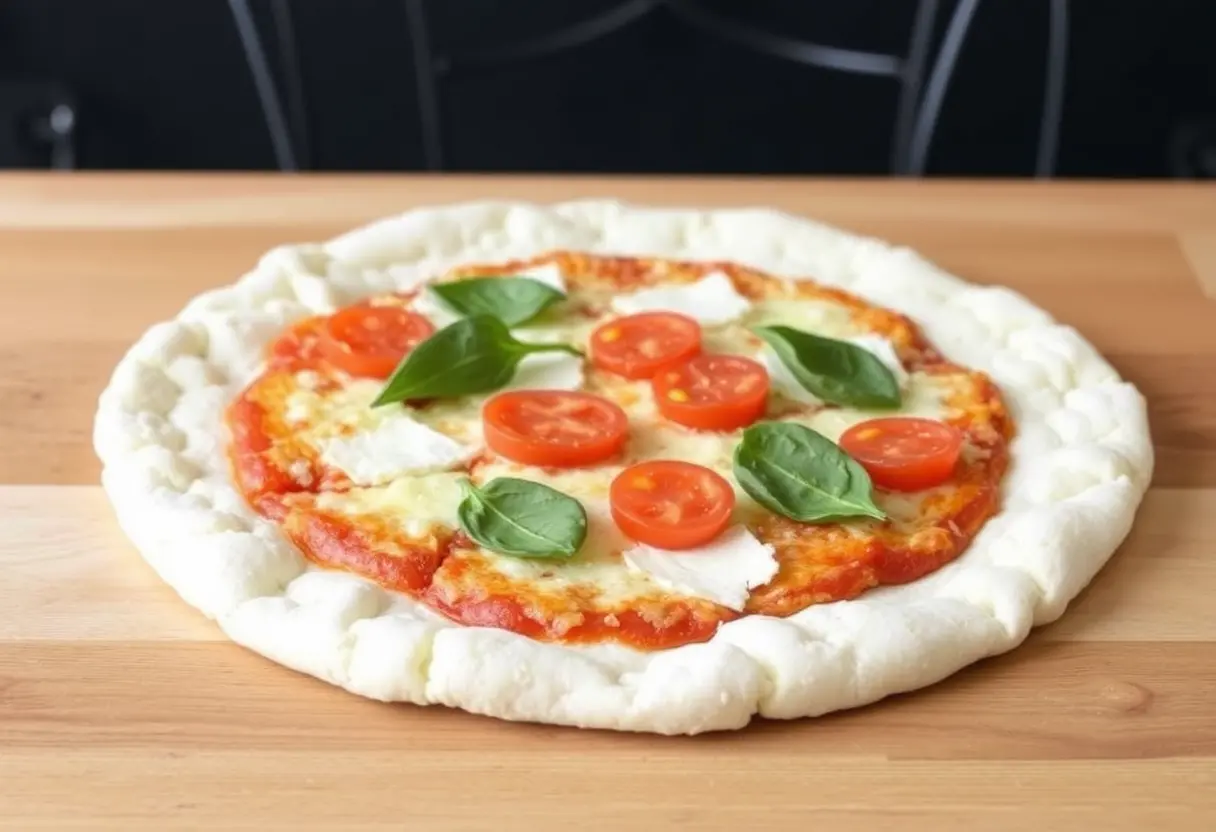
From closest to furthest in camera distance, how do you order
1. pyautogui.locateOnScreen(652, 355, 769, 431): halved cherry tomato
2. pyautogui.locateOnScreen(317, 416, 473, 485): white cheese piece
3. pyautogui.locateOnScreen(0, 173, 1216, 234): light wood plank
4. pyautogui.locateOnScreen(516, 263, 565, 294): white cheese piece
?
pyautogui.locateOnScreen(317, 416, 473, 485): white cheese piece → pyautogui.locateOnScreen(652, 355, 769, 431): halved cherry tomato → pyautogui.locateOnScreen(516, 263, 565, 294): white cheese piece → pyautogui.locateOnScreen(0, 173, 1216, 234): light wood plank

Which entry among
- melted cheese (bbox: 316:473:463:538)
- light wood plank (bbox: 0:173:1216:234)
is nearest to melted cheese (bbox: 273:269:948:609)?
melted cheese (bbox: 316:473:463:538)

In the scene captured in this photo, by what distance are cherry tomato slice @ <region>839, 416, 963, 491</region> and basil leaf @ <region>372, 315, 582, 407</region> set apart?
1.54ft

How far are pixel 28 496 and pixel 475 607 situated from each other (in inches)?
29.2

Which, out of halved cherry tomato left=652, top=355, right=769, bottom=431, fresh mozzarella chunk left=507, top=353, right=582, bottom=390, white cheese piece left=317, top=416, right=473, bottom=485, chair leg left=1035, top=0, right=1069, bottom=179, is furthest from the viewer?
chair leg left=1035, top=0, right=1069, bottom=179

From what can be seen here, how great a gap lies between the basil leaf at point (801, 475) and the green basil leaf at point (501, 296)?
53cm

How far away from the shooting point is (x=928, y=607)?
1.91 m

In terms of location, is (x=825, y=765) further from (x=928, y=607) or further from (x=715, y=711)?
(x=928, y=607)

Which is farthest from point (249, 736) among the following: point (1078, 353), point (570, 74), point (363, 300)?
point (570, 74)

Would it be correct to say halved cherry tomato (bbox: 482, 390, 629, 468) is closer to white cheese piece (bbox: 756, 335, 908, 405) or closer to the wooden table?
white cheese piece (bbox: 756, 335, 908, 405)

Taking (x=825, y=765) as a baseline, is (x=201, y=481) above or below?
above

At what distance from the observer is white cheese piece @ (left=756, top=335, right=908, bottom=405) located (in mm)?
2367

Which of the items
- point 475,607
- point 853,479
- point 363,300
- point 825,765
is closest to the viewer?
point 825,765

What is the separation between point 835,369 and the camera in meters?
2.34

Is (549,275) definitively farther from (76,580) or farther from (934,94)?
(934,94)
